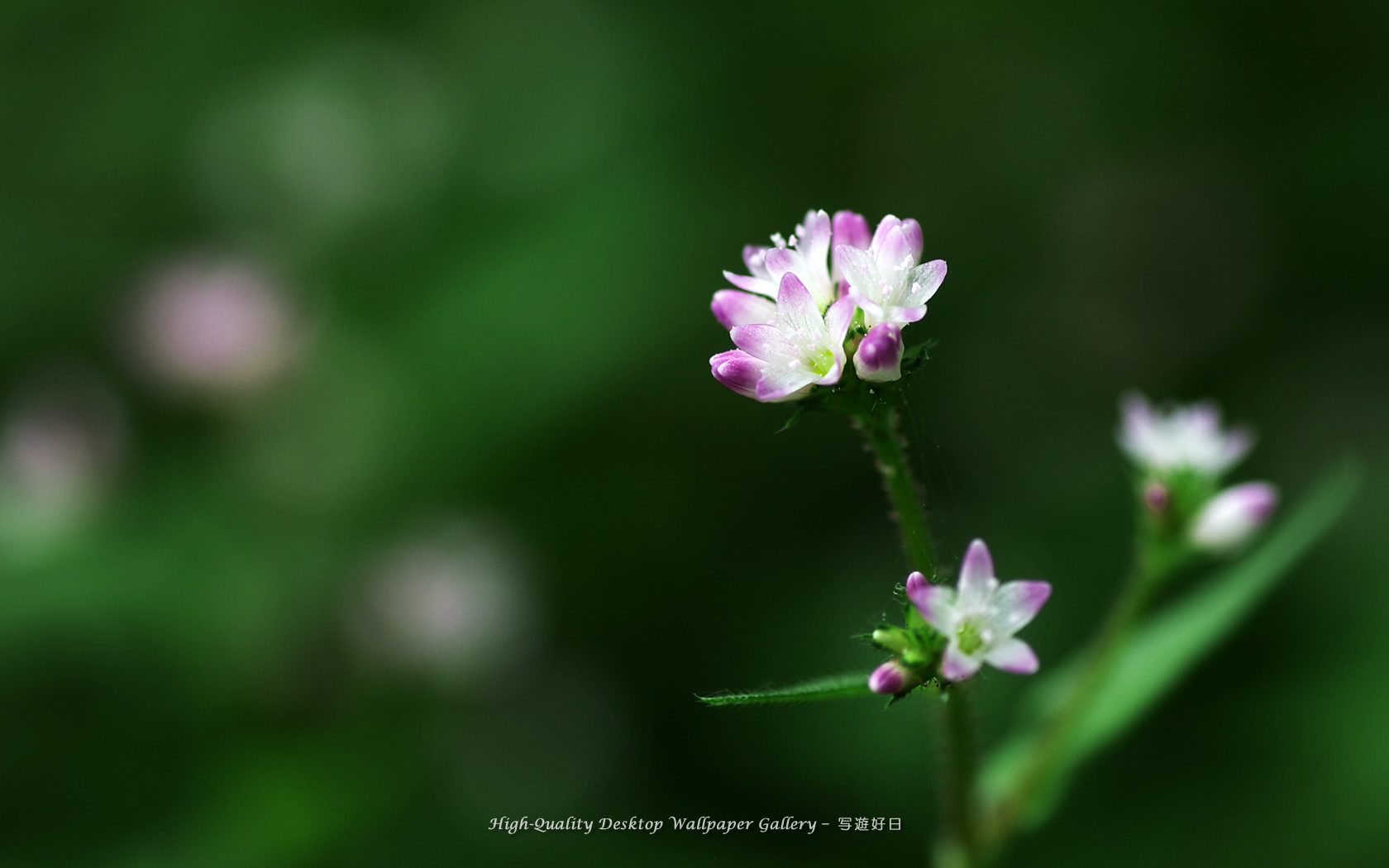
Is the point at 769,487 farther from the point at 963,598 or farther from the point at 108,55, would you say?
the point at 108,55

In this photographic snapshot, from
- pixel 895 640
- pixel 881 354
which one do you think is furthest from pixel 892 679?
pixel 881 354

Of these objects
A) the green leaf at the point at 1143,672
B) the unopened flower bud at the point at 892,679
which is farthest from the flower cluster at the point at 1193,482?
the unopened flower bud at the point at 892,679

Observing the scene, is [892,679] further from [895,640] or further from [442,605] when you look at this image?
[442,605]

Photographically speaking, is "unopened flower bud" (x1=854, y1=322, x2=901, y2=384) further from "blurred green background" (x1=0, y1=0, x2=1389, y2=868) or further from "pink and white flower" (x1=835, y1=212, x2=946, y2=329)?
"blurred green background" (x1=0, y1=0, x2=1389, y2=868)

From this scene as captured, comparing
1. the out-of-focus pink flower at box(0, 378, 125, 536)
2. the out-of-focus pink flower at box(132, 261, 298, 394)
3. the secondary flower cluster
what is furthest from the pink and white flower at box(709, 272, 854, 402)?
the out-of-focus pink flower at box(0, 378, 125, 536)

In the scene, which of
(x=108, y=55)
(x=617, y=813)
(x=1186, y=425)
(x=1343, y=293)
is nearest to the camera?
(x=1186, y=425)

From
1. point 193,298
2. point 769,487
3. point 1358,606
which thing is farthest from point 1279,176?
point 193,298
